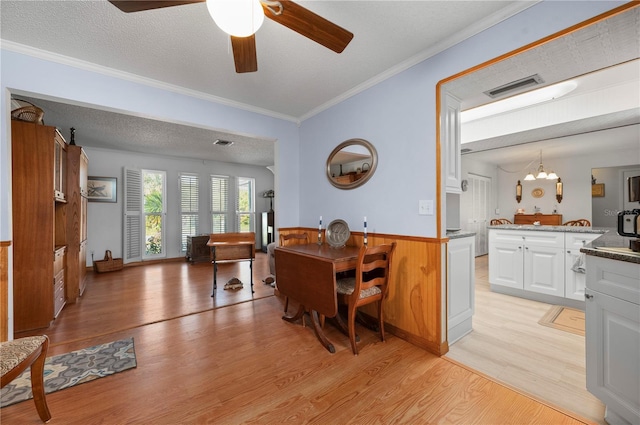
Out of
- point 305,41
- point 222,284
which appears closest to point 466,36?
point 305,41

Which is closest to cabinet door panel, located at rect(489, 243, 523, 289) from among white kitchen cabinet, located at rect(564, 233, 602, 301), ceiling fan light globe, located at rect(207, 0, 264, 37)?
white kitchen cabinet, located at rect(564, 233, 602, 301)

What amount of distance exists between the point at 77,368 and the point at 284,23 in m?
2.61

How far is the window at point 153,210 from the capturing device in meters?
5.55

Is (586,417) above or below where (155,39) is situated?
below

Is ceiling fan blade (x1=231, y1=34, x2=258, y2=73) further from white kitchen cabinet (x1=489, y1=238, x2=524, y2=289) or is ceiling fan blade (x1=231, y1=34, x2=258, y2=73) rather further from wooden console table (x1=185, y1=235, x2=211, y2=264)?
wooden console table (x1=185, y1=235, x2=211, y2=264)

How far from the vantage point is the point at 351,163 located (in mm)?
2811

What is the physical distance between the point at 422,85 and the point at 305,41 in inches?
39.3

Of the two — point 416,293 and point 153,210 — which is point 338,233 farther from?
point 153,210

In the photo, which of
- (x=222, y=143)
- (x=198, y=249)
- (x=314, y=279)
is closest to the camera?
(x=314, y=279)

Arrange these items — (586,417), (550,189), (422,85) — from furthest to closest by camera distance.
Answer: (550,189)
(422,85)
(586,417)

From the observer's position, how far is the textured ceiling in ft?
5.47

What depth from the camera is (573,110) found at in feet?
10.3

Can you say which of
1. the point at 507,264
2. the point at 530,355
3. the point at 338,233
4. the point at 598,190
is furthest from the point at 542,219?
the point at 338,233

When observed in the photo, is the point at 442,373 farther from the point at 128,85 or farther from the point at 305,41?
the point at 128,85
